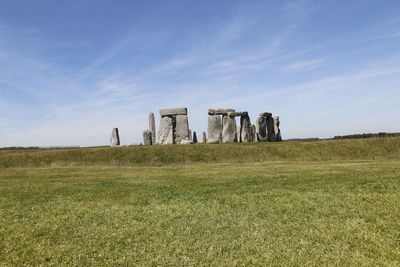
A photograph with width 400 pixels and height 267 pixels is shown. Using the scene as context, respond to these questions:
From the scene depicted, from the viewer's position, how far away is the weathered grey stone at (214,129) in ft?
96.9

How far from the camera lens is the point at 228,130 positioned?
29703 mm

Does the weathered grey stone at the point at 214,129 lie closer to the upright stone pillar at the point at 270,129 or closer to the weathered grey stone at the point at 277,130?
the upright stone pillar at the point at 270,129

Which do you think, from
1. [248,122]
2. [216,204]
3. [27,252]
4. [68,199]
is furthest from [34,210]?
[248,122]

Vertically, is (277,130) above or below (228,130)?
below

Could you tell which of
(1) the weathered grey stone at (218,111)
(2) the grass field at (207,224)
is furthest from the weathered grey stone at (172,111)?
(2) the grass field at (207,224)

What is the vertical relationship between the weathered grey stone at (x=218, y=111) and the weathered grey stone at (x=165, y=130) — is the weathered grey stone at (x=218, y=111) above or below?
above

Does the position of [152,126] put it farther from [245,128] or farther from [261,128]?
[261,128]

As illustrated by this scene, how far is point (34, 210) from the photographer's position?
6.84 meters

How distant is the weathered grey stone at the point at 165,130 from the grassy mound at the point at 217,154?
21.2 feet

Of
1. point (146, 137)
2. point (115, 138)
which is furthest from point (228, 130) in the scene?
point (115, 138)

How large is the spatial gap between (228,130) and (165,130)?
20.4 feet

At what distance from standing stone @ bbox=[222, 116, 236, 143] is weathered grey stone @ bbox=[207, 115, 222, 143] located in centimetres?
41

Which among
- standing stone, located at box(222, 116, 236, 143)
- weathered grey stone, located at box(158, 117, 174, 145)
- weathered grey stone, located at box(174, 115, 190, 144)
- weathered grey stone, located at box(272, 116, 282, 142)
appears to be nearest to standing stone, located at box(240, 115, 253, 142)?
standing stone, located at box(222, 116, 236, 143)

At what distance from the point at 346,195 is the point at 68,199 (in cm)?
717
